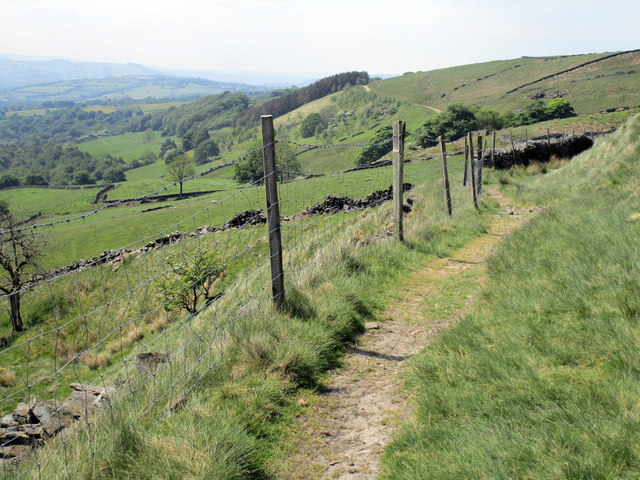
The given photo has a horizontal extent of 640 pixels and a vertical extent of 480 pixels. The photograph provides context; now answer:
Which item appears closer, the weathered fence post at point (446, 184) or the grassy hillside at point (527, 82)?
the weathered fence post at point (446, 184)

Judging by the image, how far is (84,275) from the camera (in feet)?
105

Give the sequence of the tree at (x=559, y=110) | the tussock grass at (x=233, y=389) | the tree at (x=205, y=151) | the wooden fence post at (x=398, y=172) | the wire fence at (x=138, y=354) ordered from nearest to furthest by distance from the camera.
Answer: the tussock grass at (x=233, y=389)
the wire fence at (x=138, y=354)
the wooden fence post at (x=398, y=172)
the tree at (x=559, y=110)
the tree at (x=205, y=151)

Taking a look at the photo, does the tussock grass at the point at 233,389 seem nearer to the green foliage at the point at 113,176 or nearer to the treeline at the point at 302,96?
the green foliage at the point at 113,176

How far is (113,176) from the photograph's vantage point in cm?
13638

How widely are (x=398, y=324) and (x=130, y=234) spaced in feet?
161

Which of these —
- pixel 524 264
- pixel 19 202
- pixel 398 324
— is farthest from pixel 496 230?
pixel 19 202

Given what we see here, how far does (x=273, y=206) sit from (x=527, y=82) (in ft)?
491

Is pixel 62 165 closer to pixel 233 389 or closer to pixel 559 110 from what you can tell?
pixel 559 110

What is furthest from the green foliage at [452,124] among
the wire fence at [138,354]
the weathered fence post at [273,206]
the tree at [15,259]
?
the weathered fence post at [273,206]

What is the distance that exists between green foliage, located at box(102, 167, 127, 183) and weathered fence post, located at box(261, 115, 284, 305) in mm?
142617

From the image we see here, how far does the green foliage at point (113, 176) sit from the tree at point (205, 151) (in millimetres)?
25057

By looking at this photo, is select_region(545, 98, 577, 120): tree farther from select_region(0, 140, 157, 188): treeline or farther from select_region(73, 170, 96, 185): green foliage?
select_region(73, 170, 96, 185): green foliage

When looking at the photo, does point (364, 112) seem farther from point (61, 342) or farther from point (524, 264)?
point (524, 264)

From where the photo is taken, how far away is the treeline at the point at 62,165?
136 meters
